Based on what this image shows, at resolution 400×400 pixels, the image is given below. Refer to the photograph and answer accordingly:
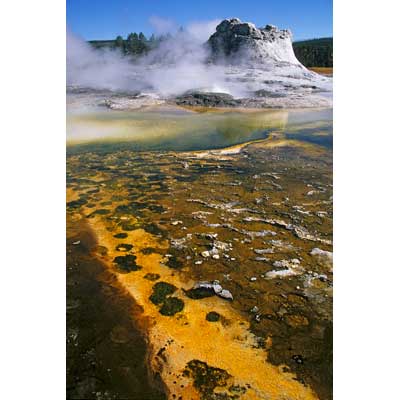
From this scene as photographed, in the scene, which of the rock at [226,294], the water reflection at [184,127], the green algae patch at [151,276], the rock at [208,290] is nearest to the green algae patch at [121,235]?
the green algae patch at [151,276]

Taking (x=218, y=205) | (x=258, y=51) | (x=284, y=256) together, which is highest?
(x=258, y=51)

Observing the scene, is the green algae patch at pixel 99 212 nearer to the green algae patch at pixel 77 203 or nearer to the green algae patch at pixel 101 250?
the green algae patch at pixel 77 203

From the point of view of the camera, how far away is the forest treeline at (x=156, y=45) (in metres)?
9.43

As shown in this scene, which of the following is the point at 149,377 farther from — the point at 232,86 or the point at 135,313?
the point at 232,86

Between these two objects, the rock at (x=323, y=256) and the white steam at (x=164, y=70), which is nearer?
the rock at (x=323, y=256)

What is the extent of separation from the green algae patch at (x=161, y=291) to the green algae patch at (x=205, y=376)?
49cm

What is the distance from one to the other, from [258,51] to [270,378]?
10970mm

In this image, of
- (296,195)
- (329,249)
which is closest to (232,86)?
(296,195)

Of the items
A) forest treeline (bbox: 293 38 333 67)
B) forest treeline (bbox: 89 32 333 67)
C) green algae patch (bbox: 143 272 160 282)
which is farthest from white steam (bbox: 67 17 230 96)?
green algae patch (bbox: 143 272 160 282)

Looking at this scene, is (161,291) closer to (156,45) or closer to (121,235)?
(121,235)

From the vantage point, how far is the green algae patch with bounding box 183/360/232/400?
1.63 metres
